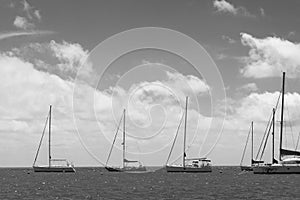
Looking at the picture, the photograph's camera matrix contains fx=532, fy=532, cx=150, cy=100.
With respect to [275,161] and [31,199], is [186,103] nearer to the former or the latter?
[275,161]

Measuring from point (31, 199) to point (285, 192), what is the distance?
4661 cm

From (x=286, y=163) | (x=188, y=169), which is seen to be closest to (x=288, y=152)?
(x=286, y=163)

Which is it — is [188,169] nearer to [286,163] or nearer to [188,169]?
[188,169]

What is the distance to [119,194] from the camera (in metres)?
97.2

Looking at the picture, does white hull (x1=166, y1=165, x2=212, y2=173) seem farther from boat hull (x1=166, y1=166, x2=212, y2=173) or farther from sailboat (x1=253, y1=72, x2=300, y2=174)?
sailboat (x1=253, y1=72, x2=300, y2=174)

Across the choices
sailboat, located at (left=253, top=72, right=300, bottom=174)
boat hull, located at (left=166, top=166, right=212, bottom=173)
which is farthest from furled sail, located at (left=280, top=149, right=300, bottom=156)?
boat hull, located at (left=166, top=166, right=212, bottom=173)

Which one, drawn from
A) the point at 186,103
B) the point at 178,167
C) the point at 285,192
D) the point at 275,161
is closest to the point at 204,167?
the point at 178,167

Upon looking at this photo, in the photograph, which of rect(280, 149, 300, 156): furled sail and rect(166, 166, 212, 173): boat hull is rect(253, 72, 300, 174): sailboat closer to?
rect(280, 149, 300, 156): furled sail

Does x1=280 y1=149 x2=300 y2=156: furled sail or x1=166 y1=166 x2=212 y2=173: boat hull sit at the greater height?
x1=280 y1=149 x2=300 y2=156: furled sail

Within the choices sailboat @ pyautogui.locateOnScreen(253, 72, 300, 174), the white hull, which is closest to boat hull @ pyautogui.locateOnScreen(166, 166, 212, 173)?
the white hull

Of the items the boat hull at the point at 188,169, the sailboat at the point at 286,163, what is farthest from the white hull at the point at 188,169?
the sailboat at the point at 286,163

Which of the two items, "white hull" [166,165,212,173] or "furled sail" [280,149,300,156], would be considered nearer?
"furled sail" [280,149,300,156]

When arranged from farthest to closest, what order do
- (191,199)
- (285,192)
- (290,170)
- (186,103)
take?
(186,103), (290,170), (285,192), (191,199)

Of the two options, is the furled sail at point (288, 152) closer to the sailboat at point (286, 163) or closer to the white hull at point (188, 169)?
the sailboat at point (286, 163)
